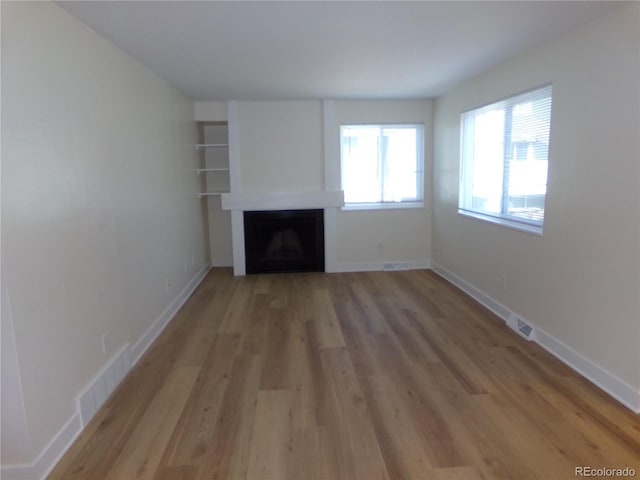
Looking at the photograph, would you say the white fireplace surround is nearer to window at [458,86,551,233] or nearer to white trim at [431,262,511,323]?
white trim at [431,262,511,323]

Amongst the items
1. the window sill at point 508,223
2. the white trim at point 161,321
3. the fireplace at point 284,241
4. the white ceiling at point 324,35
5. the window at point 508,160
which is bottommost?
the white trim at point 161,321

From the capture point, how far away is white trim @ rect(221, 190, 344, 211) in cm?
568

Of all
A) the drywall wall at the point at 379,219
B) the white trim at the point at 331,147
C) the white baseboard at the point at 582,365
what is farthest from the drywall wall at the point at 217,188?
the white baseboard at the point at 582,365

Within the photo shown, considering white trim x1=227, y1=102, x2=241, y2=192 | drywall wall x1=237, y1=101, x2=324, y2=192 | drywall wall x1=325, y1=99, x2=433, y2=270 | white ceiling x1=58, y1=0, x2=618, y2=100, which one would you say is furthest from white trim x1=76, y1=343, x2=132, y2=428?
drywall wall x1=325, y1=99, x2=433, y2=270

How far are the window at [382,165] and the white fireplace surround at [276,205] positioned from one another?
0.29 metres

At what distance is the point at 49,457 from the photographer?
2.05 meters

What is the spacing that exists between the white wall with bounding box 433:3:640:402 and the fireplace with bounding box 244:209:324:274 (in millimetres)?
2640

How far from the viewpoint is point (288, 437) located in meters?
2.28

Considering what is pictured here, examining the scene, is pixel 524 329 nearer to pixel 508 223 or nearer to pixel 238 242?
pixel 508 223

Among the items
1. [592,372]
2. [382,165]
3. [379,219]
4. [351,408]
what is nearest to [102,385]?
[351,408]

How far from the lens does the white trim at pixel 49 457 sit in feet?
6.28

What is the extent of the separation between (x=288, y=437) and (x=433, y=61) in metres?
3.13

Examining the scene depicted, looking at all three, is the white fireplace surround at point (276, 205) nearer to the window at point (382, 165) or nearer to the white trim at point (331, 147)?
the white trim at point (331, 147)

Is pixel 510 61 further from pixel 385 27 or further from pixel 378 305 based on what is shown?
pixel 378 305
